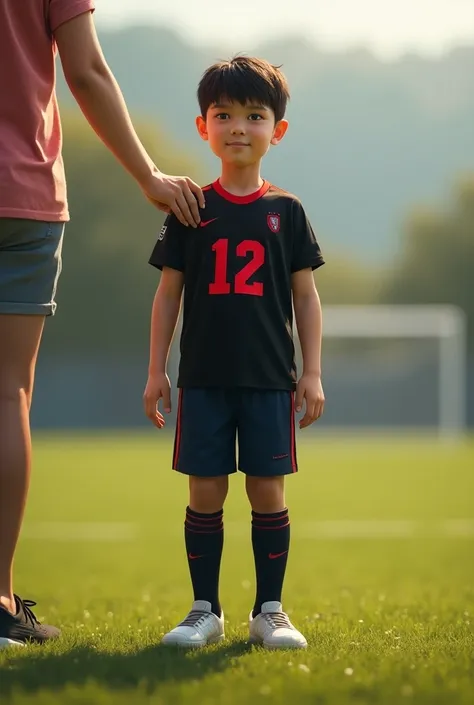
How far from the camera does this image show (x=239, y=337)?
11.3 feet

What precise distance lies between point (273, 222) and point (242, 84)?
1.29 ft

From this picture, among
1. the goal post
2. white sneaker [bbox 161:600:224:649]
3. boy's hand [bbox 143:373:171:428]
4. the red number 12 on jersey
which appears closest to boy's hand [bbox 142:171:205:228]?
the red number 12 on jersey

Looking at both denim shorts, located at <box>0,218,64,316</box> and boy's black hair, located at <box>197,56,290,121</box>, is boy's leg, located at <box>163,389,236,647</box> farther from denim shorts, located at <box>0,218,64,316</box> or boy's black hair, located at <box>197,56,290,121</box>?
boy's black hair, located at <box>197,56,290,121</box>

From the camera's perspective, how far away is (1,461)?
338cm

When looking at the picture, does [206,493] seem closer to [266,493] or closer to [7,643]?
[266,493]

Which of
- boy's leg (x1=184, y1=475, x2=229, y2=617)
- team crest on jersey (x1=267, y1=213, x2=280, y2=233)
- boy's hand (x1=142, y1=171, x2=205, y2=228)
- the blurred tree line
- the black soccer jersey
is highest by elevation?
the blurred tree line

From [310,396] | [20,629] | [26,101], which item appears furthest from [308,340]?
[20,629]

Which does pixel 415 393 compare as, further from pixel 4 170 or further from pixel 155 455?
pixel 4 170

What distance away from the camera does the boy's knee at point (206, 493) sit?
345 cm

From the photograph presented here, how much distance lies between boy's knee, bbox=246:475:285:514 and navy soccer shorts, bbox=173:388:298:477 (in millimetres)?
37

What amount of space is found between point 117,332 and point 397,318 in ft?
45.2

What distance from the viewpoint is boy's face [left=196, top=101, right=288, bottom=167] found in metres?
3.50

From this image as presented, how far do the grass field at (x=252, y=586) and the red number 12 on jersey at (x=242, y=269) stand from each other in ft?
3.18

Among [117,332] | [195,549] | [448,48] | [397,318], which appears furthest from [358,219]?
[195,549]
